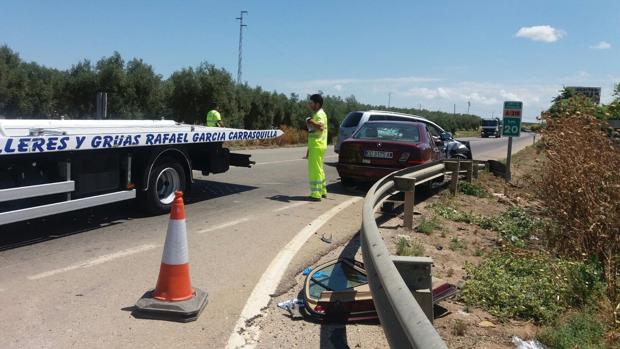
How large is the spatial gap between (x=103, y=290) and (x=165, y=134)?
3428 millimetres

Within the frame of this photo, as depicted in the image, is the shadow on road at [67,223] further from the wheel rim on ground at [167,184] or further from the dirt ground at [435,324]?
the dirt ground at [435,324]

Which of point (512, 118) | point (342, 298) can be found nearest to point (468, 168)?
point (512, 118)

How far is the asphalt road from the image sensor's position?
13.2ft

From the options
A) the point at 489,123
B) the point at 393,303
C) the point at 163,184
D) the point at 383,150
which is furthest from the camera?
the point at 489,123

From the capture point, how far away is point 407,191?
7.75 metres

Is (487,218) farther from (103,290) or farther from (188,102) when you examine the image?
(188,102)

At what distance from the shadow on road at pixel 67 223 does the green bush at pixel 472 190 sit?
5963 mm

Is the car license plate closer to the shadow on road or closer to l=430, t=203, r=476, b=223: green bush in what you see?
l=430, t=203, r=476, b=223: green bush

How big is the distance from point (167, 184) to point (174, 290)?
173 inches

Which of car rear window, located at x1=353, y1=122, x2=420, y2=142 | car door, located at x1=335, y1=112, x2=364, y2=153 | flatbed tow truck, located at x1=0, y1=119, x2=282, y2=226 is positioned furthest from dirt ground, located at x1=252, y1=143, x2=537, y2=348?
car door, located at x1=335, y1=112, x2=364, y2=153

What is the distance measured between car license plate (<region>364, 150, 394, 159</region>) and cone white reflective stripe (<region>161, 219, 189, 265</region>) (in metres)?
6.53

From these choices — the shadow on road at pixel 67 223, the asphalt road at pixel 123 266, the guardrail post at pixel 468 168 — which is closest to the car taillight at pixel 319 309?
the asphalt road at pixel 123 266

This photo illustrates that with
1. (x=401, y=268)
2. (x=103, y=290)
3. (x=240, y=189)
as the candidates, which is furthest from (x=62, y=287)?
(x=240, y=189)

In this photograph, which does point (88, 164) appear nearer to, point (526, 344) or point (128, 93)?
point (526, 344)
